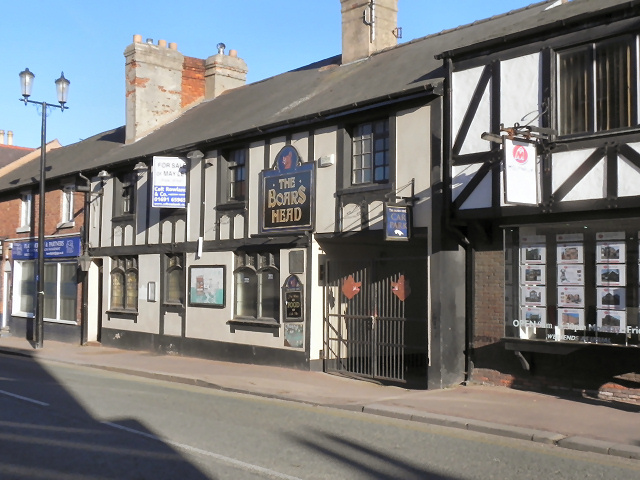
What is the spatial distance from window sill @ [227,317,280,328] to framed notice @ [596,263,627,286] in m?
7.30

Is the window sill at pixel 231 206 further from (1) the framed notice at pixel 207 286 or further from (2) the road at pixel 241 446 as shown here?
(2) the road at pixel 241 446

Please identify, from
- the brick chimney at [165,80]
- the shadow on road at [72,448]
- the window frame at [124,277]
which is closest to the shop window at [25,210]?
A: the brick chimney at [165,80]

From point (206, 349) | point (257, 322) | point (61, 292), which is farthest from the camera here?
point (61, 292)

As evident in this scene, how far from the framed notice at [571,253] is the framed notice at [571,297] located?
1.44ft

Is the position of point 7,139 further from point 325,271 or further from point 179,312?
point 325,271

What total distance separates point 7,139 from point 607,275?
4804cm

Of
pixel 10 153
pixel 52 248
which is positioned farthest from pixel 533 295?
pixel 10 153

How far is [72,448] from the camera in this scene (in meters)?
8.42

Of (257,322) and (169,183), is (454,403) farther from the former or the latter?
(169,183)

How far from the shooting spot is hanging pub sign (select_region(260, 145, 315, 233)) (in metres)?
15.8

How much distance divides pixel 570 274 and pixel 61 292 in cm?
1821

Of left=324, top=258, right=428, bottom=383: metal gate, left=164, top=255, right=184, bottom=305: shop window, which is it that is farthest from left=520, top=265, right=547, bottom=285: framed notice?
left=164, top=255, right=184, bottom=305: shop window

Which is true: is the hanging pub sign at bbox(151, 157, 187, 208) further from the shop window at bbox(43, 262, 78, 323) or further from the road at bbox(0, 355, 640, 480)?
the road at bbox(0, 355, 640, 480)

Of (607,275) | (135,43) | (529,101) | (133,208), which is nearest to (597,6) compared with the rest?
(529,101)
